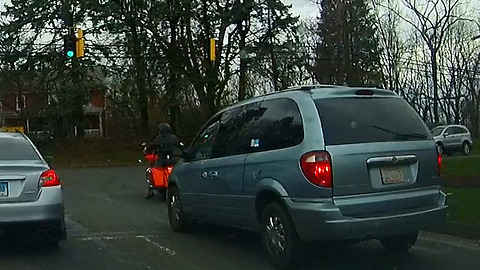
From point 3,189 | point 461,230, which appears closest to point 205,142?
Result: point 3,189

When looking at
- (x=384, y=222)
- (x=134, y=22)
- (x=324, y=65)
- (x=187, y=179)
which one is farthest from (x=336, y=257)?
(x=324, y=65)

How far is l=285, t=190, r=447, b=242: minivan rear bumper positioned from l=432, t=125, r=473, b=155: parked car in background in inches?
1134

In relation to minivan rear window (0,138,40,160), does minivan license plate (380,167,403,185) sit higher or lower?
lower

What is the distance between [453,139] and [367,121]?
2960cm

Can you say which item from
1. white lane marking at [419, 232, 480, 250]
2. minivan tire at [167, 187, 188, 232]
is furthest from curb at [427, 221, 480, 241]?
minivan tire at [167, 187, 188, 232]

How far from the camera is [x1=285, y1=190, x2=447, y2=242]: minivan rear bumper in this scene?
7035mm

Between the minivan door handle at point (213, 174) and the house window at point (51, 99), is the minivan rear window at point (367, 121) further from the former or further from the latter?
the house window at point (51, 99)

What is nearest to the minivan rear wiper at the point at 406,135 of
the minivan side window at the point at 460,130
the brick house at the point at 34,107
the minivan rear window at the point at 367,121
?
the minivan rear window at the point at 367,121

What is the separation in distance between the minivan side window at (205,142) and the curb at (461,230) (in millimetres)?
3065

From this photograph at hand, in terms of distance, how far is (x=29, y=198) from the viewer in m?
8.46

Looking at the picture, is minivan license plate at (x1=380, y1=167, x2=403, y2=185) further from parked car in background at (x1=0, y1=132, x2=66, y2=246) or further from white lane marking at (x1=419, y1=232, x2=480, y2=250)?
parked car in background at (x1=0, y1=132, x2=66, y2=246)

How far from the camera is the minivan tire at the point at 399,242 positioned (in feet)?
27.7

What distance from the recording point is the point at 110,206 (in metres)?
14.7

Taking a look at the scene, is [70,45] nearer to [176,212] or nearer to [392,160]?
[176,212]
